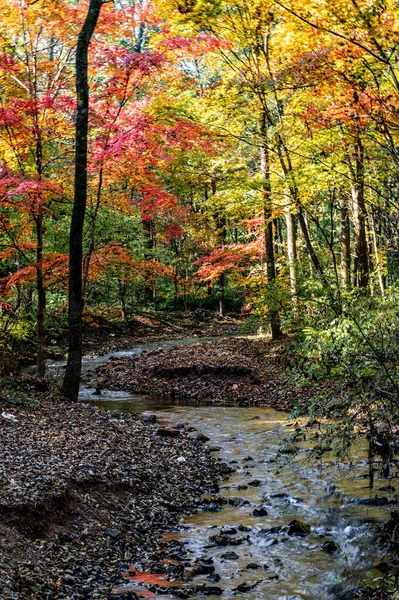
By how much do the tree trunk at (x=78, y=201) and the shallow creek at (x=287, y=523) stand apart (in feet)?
9.94

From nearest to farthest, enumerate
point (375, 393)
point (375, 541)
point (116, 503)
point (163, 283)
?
point (375, 393), point (375, 541), point (116, 503), point (163, 283)

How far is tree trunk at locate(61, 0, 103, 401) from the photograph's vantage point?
9.55 m

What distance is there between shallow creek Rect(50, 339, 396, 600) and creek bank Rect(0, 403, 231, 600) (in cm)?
45

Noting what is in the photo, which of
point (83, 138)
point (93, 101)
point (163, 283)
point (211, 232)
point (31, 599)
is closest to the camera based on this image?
point (31, 599)

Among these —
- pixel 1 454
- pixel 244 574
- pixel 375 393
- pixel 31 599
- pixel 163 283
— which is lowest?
pixel 244 574

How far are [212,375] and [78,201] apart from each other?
669 centimetres

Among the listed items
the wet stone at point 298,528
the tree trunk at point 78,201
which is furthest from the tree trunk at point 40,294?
the wet stone at point 298,528

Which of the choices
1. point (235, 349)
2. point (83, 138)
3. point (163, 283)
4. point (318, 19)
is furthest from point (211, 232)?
point (318, 19)

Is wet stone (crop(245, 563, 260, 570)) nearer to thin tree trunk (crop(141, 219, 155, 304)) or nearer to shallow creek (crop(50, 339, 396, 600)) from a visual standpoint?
shallow creek (crop(50, 339, 396, 600))

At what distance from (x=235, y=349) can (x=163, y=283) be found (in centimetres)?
1828

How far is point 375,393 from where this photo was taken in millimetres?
4812

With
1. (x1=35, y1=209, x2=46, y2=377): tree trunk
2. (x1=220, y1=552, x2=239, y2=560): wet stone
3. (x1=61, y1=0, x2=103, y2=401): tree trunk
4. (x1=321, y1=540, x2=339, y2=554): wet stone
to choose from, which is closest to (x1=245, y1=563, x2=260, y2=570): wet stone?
(x1=220, y1=552, x2=239, y2=560): wet stone

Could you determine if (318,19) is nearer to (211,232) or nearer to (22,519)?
A: (22,519)

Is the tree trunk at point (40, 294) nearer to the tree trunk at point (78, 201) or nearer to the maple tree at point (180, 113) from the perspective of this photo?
the maple tree at point (180, 113)
